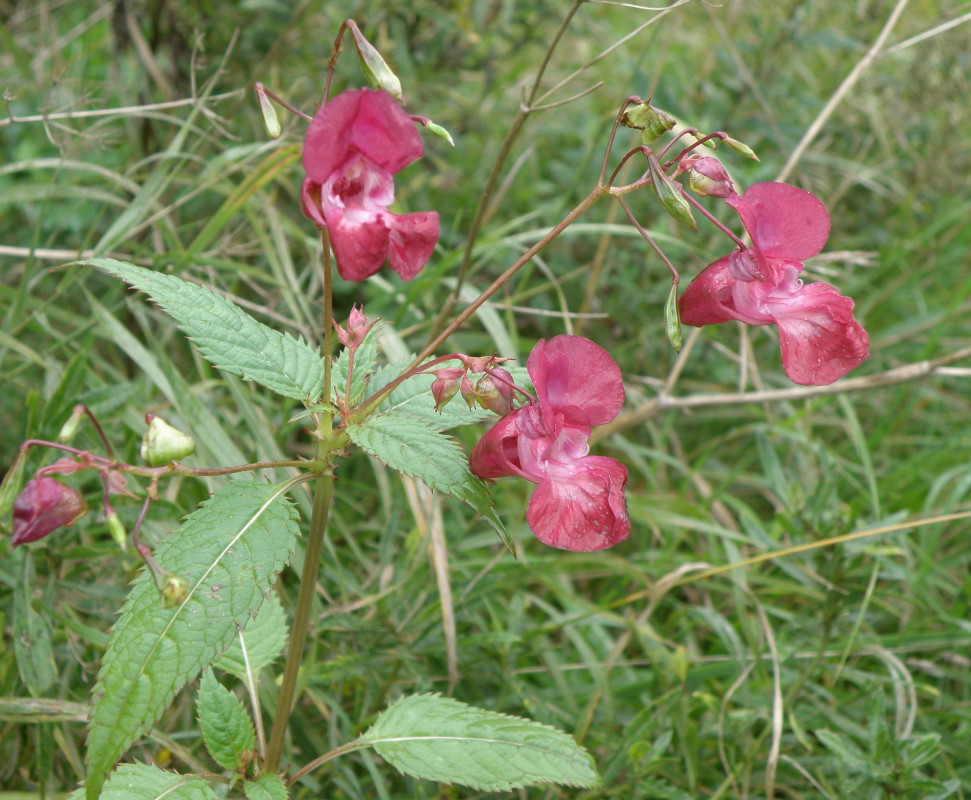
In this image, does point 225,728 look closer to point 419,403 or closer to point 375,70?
point 419,403

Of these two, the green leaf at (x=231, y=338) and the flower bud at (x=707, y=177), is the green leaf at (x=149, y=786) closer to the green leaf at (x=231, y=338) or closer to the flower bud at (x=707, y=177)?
the green leaf at (x=231, y=338)

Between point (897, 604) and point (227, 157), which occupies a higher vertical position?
point (227, 157)

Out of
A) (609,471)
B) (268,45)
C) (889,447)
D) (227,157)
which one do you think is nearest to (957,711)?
(889,447)

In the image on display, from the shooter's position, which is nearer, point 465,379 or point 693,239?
point 465,379

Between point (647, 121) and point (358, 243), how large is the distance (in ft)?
1.19

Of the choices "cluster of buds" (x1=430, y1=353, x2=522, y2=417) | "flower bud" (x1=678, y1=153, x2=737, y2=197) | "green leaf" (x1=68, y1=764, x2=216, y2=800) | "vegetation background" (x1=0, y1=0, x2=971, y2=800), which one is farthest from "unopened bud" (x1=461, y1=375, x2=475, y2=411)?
"vegetation background" (x1=0, y1=0, x2=971, y2=800)

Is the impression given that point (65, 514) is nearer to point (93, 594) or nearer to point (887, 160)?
point (93, 594)

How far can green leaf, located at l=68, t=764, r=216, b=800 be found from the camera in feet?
3.73

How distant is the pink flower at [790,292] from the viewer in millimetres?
1037

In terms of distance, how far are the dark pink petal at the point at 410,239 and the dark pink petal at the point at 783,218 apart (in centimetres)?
34

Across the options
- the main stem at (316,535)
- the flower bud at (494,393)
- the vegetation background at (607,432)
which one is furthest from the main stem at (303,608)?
the vegetation background at (607,432)

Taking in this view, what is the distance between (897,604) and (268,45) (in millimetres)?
2179

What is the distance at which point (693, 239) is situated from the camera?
9.25 feet

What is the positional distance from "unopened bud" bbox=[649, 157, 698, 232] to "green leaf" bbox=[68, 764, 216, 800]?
0.89 m
